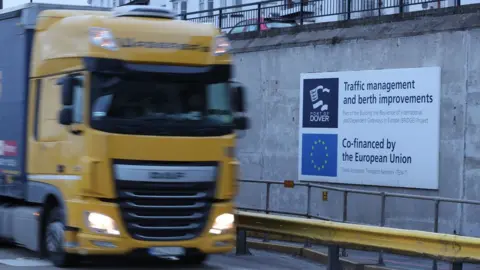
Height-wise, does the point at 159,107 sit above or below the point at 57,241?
above

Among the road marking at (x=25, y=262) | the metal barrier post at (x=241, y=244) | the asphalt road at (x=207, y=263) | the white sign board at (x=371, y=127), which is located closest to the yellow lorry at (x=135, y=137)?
the road marking at (x=25, y=262)

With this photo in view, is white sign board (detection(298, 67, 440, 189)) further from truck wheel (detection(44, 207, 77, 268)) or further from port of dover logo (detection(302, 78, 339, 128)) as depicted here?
truck wheel (detection(44, 207, 77, 268))

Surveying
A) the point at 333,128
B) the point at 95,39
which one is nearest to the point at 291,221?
the point at 95,39

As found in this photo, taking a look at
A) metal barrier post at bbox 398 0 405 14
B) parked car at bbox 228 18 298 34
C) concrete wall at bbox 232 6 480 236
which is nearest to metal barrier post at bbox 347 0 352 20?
concrete wall at bbox 232 6 480 236

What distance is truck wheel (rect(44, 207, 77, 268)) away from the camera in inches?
504

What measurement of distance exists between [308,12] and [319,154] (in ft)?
15.0

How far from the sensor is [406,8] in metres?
21.3

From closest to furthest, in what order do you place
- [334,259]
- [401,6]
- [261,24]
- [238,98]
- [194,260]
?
[238,98], [334,259], [194,260], [401,6], [261,24]

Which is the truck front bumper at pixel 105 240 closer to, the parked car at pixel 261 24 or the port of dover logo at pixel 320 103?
the port of dover logo at pixel 320 103

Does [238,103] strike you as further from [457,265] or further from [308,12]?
[308,12]

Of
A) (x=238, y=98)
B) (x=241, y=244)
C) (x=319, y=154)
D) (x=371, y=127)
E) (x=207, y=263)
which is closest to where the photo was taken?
(x=238, y=98)

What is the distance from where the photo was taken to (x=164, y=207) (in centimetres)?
1240

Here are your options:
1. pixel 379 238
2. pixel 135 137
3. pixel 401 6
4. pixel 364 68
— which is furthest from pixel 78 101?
pixel 401 6

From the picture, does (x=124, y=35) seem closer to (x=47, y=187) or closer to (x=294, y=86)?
(x=47, y=187)
